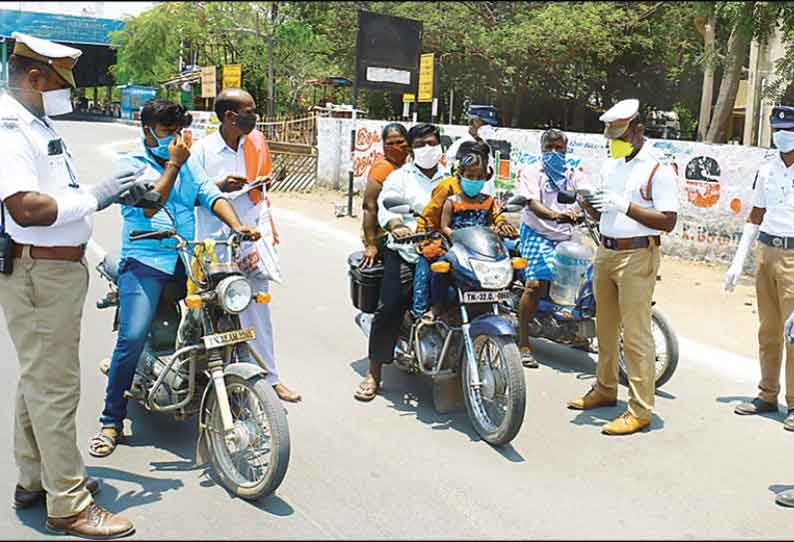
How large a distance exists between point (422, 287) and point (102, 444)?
215cm

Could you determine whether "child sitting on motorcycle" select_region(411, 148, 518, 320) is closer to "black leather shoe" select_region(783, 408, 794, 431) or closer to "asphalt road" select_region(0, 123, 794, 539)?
"asphalt road" select_region(0, 123, 794, 539)

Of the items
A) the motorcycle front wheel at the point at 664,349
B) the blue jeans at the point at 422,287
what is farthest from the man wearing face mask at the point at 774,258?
the blue jeans at the point at 422,287

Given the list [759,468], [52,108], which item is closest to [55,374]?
[52,108]

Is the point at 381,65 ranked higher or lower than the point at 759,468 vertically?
higher

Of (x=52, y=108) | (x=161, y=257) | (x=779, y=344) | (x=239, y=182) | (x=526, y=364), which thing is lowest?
(x=526, y=364)

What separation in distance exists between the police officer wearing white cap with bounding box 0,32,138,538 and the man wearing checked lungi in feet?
12.2

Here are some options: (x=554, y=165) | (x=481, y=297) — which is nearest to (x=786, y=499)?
(x=481, y=297)

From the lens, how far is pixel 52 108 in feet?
11.3

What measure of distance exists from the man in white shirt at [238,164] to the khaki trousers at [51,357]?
152cm

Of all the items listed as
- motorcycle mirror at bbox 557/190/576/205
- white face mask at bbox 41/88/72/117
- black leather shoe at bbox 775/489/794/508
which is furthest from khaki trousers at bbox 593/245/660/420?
white face mask at bbox 41/88/72/117

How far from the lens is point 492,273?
4.84m

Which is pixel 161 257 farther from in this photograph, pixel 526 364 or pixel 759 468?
pixel 759 468

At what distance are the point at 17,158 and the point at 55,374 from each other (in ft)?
2.95

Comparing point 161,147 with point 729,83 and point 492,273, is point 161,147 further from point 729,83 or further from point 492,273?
point 729,83
